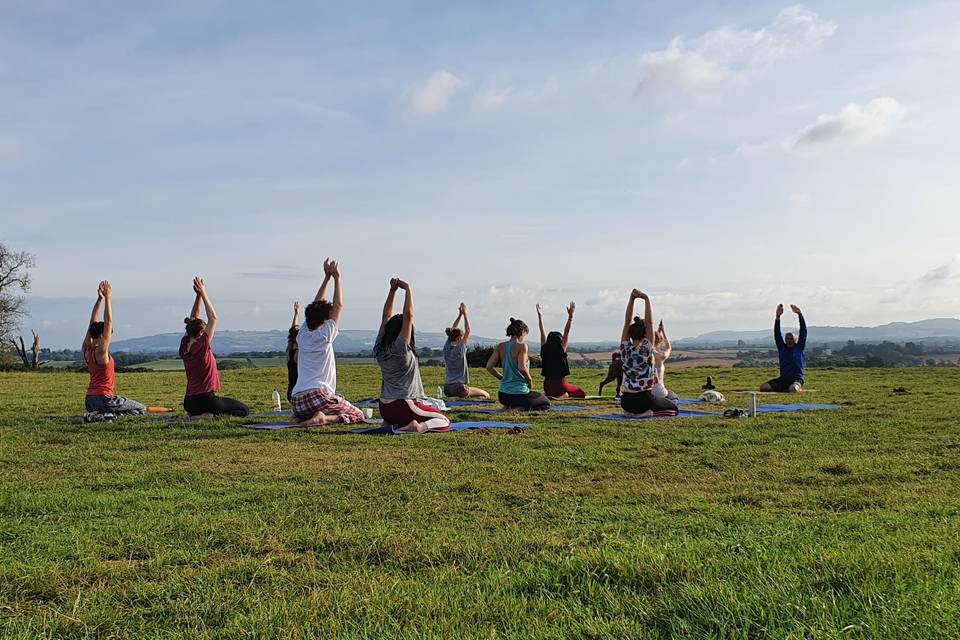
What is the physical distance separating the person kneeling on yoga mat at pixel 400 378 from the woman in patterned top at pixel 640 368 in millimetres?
3263

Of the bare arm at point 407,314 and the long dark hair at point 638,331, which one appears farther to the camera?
the long dark hair at point 638,331

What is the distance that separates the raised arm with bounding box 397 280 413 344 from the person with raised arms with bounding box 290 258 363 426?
138 cm

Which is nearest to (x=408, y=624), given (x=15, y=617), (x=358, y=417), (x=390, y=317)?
(x=15, y=617)

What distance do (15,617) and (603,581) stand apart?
98.7 inches

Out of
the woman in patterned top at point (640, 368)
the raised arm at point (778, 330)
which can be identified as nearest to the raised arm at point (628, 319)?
the woman in patterned top at point (640, 368)

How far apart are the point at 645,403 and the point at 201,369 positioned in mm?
6779

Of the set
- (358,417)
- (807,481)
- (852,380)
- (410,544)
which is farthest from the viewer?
(852,380)

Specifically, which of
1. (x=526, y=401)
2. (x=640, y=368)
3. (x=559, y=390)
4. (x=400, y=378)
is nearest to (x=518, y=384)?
(x=526, y=401)

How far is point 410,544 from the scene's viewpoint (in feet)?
13.5

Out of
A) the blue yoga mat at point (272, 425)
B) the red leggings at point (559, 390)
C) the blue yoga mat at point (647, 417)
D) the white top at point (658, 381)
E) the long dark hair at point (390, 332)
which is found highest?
the long dark hair at point (390, 332)

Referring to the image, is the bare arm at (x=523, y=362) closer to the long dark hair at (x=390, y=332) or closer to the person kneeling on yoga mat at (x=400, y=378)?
the person kneeling on yoga mat at (x=400, y=378)

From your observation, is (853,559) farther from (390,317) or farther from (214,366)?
(214,366)

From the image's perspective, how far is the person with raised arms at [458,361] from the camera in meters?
15.8

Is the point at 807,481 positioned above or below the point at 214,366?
below
